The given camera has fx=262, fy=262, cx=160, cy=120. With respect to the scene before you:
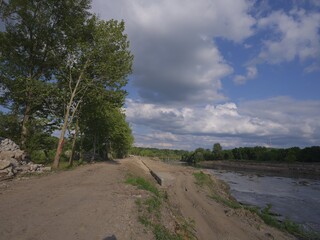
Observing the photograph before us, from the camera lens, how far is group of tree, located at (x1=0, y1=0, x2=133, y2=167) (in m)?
24.5

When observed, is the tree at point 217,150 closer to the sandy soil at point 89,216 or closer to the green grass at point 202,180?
the green grass at point 202,180

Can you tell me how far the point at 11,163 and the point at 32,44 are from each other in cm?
1340

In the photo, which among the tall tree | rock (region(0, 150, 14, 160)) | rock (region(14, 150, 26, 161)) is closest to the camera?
rock (region(0, 150, 14, 160))

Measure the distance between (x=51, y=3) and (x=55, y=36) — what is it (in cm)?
300

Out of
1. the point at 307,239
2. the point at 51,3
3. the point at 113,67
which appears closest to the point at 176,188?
the point at 307,239

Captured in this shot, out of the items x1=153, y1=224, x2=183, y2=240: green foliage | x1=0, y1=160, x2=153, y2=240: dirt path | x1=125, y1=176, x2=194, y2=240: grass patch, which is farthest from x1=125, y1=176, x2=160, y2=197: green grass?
x1=153, y1=224, x2=183, y2=240: green foliage

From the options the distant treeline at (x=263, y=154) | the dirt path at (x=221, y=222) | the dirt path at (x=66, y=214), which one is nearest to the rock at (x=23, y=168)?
the dirt path at (x=66, y=214)

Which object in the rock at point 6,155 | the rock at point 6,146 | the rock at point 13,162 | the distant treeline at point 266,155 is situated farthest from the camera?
the distant treeline at point 266,155

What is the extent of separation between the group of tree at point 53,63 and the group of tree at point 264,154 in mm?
104894

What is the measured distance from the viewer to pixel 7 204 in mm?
9641

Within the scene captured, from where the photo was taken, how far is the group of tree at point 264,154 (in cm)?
11000

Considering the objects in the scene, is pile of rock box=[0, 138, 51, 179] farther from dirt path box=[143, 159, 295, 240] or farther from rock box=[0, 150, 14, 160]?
→ dirt path box=[143, 159, 295, 240]

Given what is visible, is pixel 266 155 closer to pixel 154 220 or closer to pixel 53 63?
pixel 53 63

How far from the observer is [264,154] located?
434 feet
